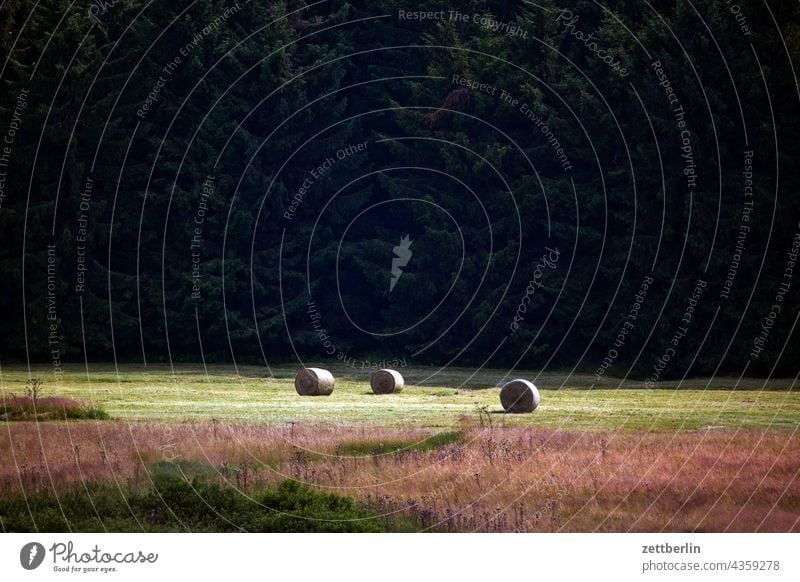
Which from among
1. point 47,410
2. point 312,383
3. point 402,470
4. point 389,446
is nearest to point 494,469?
point 402,470

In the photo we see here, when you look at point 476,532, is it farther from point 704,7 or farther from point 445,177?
point 445,177

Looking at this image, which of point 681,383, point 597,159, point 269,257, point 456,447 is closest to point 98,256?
point 269,257

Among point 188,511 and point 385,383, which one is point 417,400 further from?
point 188,511

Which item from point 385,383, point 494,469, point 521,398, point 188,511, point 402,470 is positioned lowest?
point 385,383

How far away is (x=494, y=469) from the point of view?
24.2m

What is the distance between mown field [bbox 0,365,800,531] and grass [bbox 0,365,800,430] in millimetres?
255

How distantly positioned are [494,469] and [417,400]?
17184 millimetres

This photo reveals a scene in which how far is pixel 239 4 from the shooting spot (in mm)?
65375

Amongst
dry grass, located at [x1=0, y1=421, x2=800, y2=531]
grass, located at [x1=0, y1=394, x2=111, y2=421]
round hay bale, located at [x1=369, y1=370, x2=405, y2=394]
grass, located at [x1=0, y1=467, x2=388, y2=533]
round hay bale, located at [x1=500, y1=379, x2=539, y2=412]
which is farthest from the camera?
round hay bale, located at [x1=369, y1=370, x2=405, y2=394]

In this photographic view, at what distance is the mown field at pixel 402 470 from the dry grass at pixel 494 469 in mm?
49

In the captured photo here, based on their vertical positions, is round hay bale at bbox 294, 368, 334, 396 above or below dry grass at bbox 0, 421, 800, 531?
below

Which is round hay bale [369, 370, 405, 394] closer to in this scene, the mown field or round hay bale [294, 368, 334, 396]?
round hay bale [294, 368, 334, 396]

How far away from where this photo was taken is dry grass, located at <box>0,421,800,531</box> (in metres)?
21.3

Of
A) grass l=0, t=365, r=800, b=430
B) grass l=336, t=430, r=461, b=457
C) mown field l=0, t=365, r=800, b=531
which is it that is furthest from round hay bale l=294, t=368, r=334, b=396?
grass l=336, t=430, r=461, b=457
